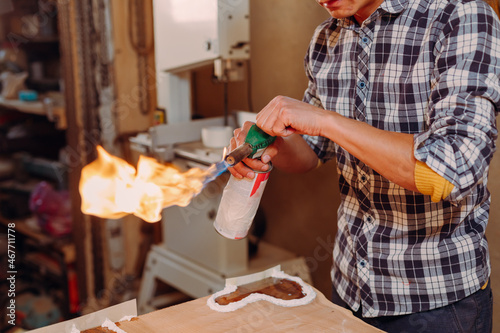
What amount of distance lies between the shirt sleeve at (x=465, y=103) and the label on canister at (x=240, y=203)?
0.34 metres

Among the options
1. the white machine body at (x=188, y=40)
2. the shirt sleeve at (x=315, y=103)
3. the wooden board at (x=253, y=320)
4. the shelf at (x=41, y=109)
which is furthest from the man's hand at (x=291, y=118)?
the shelf at (x=41, y=109)

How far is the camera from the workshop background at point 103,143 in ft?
7.68

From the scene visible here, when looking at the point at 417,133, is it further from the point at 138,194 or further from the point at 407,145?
the point at 138,194

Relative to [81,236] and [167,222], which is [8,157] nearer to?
[81,236]

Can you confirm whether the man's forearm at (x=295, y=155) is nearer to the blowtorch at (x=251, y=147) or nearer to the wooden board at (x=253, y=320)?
the blowtorch at (x=251, y=147)

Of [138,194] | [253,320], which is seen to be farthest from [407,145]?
[138,194]

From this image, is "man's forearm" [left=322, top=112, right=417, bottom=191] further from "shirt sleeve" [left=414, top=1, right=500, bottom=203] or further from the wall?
the wall

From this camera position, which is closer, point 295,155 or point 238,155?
point 238,155

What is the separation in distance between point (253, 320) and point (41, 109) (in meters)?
2.18

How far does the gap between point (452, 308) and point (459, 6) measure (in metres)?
0.60

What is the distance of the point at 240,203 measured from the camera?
1104 mm

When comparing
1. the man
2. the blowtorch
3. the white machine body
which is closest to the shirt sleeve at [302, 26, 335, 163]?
the man

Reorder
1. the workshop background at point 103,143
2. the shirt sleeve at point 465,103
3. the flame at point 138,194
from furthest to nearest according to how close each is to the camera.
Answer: the workshop background at point 103,143 < the flame at point 138,194 < the shirt sleeve at point 465,103

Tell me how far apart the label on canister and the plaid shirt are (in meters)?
0.25
